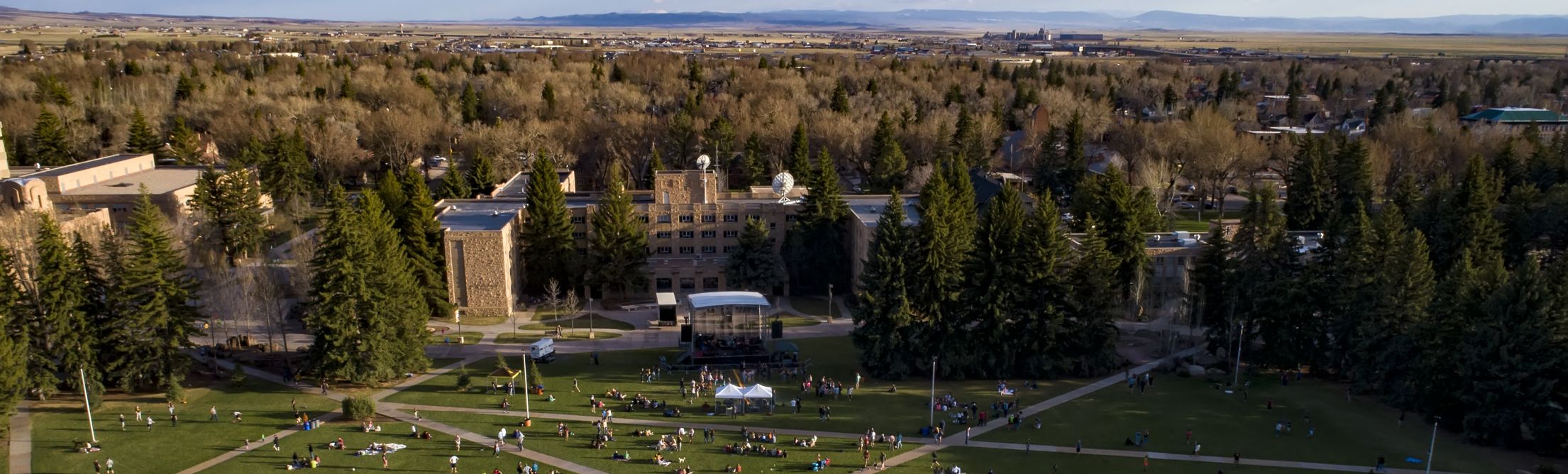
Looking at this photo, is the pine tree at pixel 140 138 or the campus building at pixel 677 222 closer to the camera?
the campus building at pixel 677 222

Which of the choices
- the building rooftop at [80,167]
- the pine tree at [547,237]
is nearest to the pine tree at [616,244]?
the pine tree at [547,237]

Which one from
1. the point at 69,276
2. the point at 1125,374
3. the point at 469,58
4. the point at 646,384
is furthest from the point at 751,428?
the point at 469,58

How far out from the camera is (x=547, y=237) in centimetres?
6725

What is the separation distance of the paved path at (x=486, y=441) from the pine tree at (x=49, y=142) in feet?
221

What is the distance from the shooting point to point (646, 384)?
51812mm

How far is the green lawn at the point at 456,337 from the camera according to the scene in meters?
58.6

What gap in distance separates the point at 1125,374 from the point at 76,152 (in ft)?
318

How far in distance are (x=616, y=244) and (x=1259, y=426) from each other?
38.5 m

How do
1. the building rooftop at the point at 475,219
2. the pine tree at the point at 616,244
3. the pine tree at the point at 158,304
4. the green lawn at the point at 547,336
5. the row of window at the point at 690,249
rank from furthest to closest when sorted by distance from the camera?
the row of window at the point at 690,249
the pine tree at the point at 616,244
the building rooftop at the point at 475,219
the green lawn at the point at 547,336
the pine tree at the point at 158,304

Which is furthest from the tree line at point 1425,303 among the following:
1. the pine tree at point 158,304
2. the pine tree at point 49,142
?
the pine tree at point 49,142

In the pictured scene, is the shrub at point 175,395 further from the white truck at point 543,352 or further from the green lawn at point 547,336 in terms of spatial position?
the white truck at point 543,352

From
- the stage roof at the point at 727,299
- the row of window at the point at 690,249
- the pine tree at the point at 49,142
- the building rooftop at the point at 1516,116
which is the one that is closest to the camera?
the stage roof at the point at 727,299

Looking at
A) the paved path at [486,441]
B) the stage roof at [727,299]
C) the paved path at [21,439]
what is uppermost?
the stage roof at [727,299]

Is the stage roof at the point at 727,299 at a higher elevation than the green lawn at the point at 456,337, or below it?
higher
